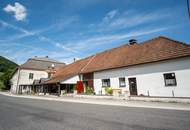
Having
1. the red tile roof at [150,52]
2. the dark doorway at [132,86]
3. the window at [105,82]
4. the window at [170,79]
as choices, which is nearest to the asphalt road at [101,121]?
the window at [170,79]

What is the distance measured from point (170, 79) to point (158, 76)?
117 cm

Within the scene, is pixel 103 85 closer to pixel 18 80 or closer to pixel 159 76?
pixel 159 76

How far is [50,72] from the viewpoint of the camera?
41750mm

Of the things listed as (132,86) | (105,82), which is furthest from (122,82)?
(105,82)

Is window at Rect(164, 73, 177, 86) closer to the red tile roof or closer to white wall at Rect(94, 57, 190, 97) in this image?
white wall at Rect(94, 57, 190, 97)

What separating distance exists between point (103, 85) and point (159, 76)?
8.54 metres

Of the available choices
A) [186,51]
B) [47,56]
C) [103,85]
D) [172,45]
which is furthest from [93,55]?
[47,56]

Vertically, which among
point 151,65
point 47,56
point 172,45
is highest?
point 47,56

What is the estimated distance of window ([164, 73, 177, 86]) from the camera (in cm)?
1472

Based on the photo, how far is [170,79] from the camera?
1498 cm

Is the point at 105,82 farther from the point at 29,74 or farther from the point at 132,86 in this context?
the point at 29,74

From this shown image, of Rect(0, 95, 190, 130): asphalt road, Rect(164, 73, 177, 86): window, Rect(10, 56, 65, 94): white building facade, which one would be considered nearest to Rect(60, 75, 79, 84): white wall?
Rect(10, 56, 65, 94): white building facade

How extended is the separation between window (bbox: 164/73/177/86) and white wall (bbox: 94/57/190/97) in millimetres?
309

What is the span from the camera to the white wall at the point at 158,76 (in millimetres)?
13961
